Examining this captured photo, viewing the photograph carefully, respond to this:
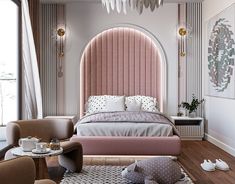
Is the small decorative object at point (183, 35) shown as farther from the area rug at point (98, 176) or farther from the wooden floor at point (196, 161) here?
the area rug at point (98, 176)

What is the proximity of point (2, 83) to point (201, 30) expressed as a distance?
13.3 ft

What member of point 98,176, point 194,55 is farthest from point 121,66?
point 98,176

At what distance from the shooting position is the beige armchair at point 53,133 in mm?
3822

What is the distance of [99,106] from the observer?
20.8 ft

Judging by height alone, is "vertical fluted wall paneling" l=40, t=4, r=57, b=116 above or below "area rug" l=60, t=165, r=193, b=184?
above

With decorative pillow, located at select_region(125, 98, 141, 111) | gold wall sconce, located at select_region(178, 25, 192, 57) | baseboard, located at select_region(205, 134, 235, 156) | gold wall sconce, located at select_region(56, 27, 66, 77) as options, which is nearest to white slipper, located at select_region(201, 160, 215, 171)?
baseboard, located at select_region(205, 134, 235, 156)

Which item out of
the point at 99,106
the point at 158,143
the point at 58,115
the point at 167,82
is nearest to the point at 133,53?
the point at 167,82

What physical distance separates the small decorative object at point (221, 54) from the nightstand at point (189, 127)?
0.63 m

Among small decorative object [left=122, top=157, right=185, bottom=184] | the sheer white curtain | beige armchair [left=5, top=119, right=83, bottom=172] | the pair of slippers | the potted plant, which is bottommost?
the pair of slippers

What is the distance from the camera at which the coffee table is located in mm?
3219

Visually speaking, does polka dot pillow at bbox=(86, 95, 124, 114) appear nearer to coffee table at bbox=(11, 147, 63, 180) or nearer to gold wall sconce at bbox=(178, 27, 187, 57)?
gold wall sconce at bbox=(178, 27, 187, 57)

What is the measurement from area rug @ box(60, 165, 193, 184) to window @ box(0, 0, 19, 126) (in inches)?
72.2

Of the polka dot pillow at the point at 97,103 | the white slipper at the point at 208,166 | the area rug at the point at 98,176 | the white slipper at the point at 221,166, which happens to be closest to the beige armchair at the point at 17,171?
the area rug at the point at 98,176

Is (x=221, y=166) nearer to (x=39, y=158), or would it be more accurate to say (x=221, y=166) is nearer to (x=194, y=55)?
(x=39, y=158)
